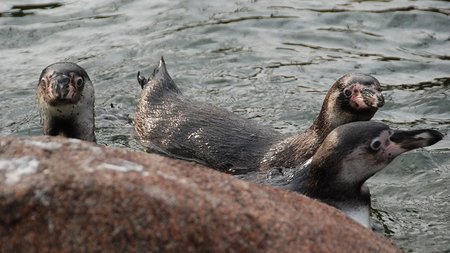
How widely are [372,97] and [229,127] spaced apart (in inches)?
66.9

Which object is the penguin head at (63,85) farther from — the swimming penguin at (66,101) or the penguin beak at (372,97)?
the penguin beak at (372,97)

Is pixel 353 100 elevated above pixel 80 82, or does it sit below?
below

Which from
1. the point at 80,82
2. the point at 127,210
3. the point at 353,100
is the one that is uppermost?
the point at 127,210

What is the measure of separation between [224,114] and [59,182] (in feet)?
17.0

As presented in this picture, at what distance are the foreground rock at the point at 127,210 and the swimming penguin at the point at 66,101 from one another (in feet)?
10.8

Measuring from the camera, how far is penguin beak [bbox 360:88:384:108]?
7.96 meters

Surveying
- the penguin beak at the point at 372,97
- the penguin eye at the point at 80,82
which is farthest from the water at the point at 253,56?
the penguin eye at the point at 80,82

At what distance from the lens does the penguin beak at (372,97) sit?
796cm

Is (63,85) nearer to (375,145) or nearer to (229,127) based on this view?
(229,127)

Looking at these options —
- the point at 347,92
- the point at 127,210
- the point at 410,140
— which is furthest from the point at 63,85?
the point at 127,210

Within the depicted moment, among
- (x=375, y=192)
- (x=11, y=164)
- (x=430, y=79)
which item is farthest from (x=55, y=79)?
(x=430, y=79)

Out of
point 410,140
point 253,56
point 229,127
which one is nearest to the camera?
point 410,140

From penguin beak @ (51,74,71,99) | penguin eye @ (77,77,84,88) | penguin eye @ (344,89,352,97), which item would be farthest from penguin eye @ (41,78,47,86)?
penguin eye @ (344,89,352,97)

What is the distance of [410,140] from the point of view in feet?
22.6
